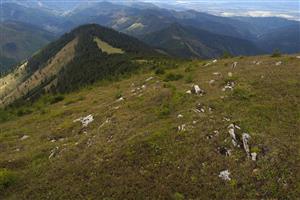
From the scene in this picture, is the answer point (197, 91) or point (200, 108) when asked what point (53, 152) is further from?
point (197, 91)

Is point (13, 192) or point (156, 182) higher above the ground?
point (156, 182)

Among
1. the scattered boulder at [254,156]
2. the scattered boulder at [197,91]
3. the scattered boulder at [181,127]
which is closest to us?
the scattered boulder at [254,156]

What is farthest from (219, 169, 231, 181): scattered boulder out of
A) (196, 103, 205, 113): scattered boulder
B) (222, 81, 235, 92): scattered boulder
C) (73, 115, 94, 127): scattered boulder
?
(73, 115, 94, 127): scattered boulder

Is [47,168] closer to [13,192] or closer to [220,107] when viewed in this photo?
[13,192]

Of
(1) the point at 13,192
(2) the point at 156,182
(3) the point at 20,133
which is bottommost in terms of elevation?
(3) the point at 20,133

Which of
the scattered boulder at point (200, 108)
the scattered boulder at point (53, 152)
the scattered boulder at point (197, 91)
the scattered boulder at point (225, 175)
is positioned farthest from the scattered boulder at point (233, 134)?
the scattered boulder at point (53, 152)

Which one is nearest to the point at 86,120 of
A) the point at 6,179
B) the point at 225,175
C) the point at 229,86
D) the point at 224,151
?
the point at 6,179

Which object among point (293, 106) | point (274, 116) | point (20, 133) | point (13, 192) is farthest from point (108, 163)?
point (20, 133)

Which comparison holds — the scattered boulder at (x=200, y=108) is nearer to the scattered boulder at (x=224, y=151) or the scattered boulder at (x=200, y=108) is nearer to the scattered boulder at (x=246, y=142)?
the scattered boulder at (x=246, y=142)
